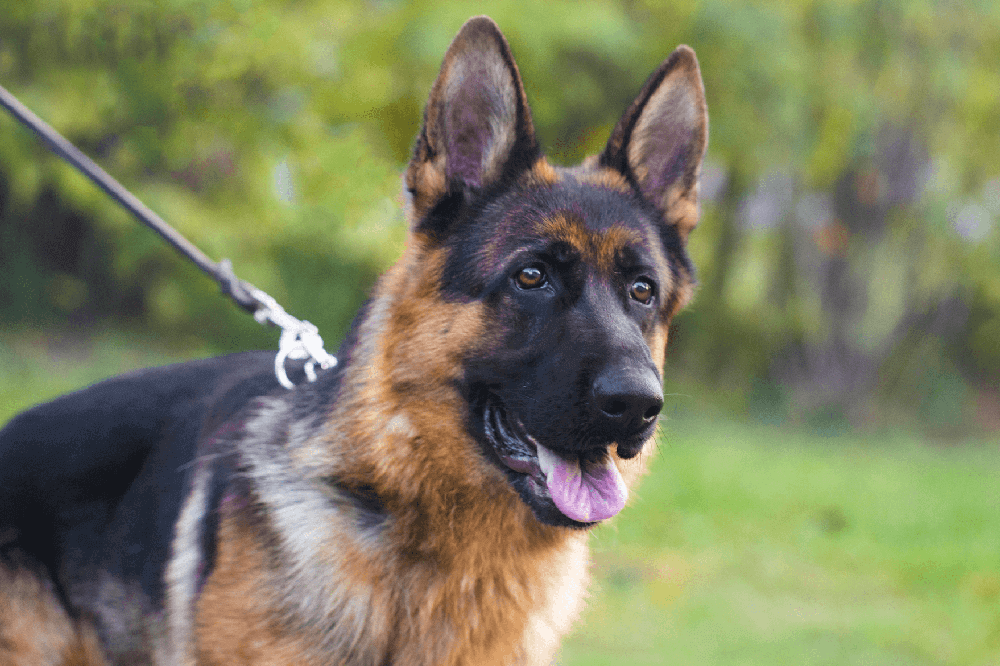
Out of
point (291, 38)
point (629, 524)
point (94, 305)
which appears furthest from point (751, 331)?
point (94, 305)

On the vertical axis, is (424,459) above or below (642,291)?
below

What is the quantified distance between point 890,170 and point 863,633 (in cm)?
973

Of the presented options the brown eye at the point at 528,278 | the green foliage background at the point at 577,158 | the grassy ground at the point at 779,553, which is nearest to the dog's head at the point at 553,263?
the brown eye at the point at 528,278

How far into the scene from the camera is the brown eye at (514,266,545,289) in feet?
8.75

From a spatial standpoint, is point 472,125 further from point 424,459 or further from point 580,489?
point 580,489

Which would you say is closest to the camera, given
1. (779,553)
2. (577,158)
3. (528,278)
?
(528,278)

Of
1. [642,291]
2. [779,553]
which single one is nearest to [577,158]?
[779,553]

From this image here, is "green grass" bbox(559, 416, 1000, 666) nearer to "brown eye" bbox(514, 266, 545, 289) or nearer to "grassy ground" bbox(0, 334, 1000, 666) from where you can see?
"grassy ground" bbox(0, 334, 1000, 666)

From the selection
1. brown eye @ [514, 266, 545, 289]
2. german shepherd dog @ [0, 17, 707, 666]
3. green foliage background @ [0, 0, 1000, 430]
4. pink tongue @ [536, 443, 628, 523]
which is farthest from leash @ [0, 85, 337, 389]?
green foliage background @ [0, 0, 1000, 430]

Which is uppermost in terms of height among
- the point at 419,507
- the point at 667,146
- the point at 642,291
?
the point at 667,146

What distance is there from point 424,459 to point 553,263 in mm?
696

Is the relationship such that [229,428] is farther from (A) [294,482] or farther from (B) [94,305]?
(B) [94,305]

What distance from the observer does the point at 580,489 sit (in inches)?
100

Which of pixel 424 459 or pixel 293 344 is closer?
pixel 424 459
